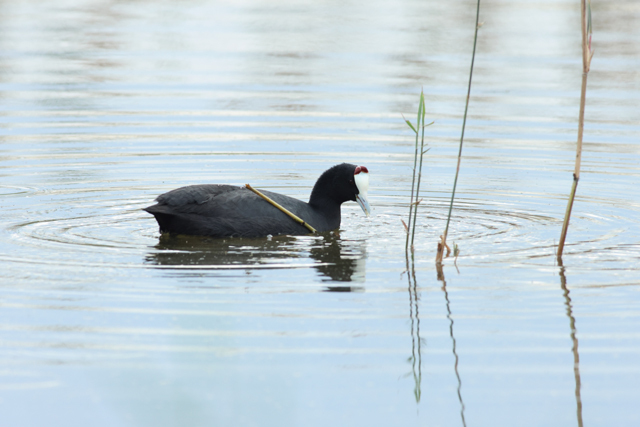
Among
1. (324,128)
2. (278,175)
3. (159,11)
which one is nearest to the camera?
(278,175)

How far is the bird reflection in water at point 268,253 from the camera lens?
642cm

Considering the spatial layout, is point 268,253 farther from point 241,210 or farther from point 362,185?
point 362,185

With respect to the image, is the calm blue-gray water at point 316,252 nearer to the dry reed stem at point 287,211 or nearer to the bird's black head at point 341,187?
the dry reed stem at point 287,211

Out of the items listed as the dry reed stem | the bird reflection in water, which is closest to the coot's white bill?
the bird reflection in water

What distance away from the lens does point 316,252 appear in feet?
23.0

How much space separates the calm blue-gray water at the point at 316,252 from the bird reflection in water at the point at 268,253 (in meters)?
0.03

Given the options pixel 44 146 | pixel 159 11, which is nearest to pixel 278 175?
pixel 44 146

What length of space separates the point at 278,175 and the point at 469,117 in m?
3.67

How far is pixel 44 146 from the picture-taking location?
1097cm

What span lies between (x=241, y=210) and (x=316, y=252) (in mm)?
747

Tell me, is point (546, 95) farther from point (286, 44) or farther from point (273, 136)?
point (286, 44)

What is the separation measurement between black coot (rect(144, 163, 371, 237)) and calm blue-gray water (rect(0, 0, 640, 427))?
13 centimetres

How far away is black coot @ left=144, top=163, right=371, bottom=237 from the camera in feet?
23.9

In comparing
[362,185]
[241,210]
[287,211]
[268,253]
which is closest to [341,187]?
[362,185]
